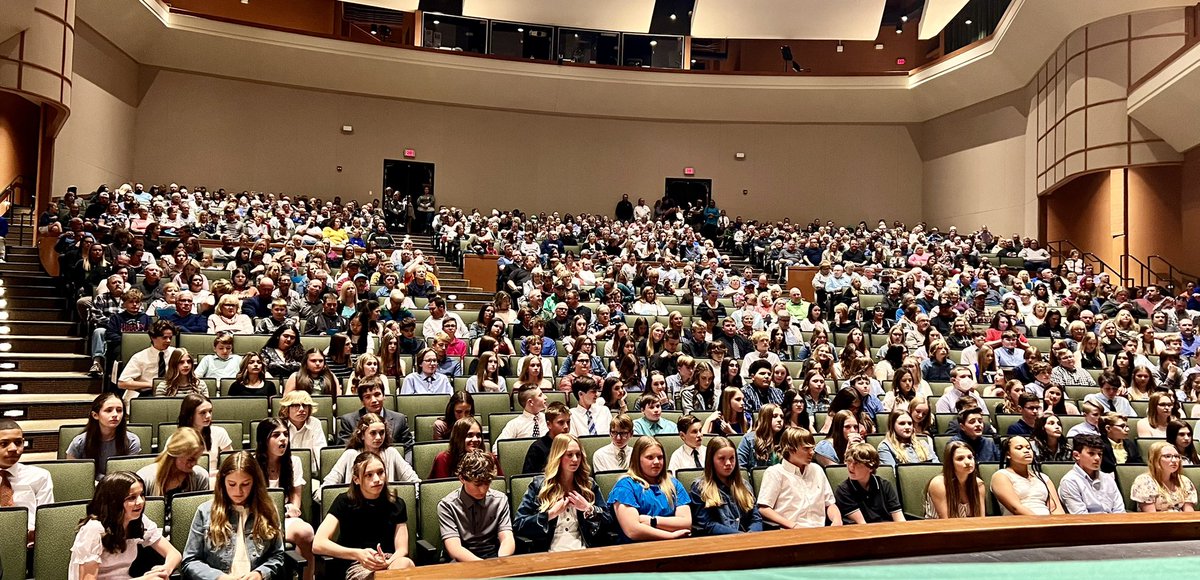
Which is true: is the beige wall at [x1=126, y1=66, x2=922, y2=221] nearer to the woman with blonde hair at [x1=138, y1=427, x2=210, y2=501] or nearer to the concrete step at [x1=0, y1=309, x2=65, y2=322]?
the concrete step at [x1=0, y1=309, x2=65, y2=322]

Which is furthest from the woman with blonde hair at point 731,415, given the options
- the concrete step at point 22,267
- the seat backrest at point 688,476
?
the concrete step at point 22,267

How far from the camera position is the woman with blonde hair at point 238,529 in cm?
298

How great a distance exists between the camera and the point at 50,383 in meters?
5.93

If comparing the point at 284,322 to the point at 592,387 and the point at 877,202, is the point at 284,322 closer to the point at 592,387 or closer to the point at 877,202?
the point at 592,387

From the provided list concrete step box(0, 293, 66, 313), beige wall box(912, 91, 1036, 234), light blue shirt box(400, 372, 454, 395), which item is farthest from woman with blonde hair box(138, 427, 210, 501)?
beige wall box(912, 91, 1036, 234)

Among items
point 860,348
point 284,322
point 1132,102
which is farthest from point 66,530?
point 1132,102

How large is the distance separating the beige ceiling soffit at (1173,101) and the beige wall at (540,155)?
577cm

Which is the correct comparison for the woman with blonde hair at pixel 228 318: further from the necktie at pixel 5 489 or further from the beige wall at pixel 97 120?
the beige wall at pixel 97 120

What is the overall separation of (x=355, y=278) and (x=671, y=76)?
10088 mm

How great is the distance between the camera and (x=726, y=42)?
55.2 ft

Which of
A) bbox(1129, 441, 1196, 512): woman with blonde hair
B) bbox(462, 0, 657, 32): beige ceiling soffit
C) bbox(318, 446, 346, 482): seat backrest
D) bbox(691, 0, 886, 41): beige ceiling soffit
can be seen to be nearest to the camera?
bbox(318, 446, 346, 482): seat backrest

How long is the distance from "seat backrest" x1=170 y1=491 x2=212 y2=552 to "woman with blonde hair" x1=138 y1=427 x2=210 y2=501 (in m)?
0.22

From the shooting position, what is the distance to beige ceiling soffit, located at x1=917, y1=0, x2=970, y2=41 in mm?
15366

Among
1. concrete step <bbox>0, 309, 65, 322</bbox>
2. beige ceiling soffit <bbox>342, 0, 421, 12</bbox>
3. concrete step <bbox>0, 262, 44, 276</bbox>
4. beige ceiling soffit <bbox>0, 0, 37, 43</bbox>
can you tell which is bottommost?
concrete step <bbox>0, 309, 65, 322</bbox>
